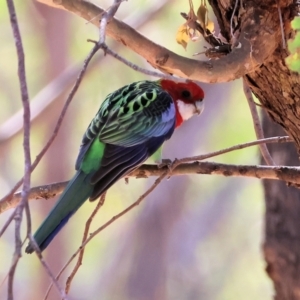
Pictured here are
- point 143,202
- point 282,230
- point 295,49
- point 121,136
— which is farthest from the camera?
point 143,202

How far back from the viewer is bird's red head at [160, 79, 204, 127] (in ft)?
10.1

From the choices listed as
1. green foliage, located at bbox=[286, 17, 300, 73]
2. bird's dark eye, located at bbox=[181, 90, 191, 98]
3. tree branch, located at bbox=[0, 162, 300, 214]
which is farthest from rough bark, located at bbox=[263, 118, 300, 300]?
green foliage, located at bbox=[286, 17, 300, 73]

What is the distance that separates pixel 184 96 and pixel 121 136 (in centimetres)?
67

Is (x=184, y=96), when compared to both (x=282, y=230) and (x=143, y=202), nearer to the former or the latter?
(x=282, y=230)

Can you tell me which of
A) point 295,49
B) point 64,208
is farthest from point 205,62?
point 64,208

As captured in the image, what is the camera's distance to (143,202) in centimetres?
589

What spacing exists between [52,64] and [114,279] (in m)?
2.43

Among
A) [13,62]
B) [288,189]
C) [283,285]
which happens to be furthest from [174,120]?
[13,62]

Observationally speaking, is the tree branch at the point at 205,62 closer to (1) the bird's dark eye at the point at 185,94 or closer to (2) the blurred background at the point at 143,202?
(1) the bird's dark eye at the point at 185,94

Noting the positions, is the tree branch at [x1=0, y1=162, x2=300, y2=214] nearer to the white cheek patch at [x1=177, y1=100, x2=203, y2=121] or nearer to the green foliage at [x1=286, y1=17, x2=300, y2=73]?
the white cheek patch at [x1=177, y1=100, x2=203, y2=121]

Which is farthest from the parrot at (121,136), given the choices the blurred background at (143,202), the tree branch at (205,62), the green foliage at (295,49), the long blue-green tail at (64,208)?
the blurred background at (143,202)

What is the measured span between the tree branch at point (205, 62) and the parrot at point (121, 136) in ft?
2.17

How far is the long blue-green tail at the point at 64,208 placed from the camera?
2.01 metres

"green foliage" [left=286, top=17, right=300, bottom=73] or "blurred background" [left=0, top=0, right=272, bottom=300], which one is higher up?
"blurred background" [left=0, top=0, right=272, bottom=300]
